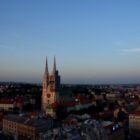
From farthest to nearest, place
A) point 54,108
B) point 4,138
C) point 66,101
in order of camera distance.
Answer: point 66,101, point 54,108, point 4,138

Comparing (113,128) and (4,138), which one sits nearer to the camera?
(4,138)

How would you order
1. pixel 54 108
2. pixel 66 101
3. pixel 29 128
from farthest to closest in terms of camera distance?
1. pixel 66 101
2. pixel 54 108
3. pixel 29 128

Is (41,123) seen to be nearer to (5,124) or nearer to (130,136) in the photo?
(5,124)

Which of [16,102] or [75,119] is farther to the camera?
[16,102]

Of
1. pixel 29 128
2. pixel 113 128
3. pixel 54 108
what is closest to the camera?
pixel 113 128

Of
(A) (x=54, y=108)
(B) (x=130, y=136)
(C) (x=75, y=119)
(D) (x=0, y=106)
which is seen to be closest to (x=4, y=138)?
(C) (x=75, y=119)

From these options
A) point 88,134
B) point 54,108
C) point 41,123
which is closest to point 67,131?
point 88,134

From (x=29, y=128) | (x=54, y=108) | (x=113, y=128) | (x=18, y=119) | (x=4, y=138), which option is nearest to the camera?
(x=4, y=138)

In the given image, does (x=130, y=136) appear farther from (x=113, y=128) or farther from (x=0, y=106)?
(x=0, y=106)
